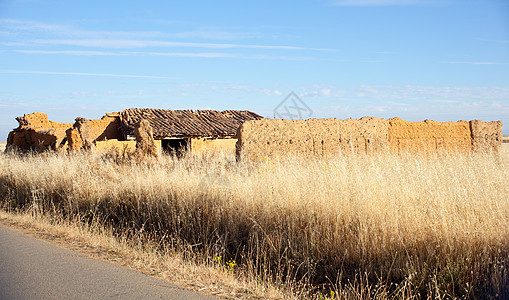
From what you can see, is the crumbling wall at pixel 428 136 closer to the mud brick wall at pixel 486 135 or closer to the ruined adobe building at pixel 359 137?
the ruined adobe building at pixel 359 137

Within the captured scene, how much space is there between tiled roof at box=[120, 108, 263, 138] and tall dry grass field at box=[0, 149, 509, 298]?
1394 centimetres

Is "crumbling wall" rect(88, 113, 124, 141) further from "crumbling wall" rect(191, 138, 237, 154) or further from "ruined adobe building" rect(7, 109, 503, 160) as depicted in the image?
"crumbling wall" rect(191, 138, 237, 154)

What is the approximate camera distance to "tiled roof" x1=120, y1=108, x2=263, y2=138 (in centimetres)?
2243

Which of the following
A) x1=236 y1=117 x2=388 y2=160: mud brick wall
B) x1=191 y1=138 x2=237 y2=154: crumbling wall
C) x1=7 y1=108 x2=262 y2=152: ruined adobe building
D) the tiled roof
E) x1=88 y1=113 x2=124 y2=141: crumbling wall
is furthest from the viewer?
the tiled roof

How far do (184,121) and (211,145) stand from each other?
12.0 feet

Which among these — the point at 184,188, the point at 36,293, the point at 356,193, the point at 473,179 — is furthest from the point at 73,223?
the point at 473,179

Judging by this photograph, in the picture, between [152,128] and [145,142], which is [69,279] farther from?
[152,128]

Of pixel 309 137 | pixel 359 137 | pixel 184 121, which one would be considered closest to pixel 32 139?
pixel 184 121

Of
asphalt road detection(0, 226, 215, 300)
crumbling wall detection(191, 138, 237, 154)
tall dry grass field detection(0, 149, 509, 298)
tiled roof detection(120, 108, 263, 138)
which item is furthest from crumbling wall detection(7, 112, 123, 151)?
asphalt road detection(0, 226, 215, 300)

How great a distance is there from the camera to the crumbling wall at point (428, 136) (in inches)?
519

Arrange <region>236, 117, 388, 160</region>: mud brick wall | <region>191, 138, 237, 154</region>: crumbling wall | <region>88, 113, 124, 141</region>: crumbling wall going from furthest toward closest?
<region>88, 113, 124, 141</region>: crumbling wall < <region>191, 138, 237, 154</region>: crumbling wall < <region>236, 117, 388, 160</region>: mud brick wall

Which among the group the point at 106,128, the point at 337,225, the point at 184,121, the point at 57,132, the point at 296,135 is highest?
the point at 184,121

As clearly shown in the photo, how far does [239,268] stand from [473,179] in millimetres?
3653

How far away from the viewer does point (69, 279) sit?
465 centimetres
